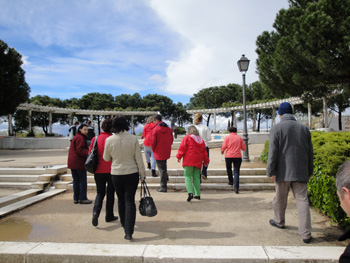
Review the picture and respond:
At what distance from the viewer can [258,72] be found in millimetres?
15648

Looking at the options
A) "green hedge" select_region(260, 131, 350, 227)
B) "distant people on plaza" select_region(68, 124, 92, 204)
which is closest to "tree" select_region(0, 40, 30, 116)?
"distant people on plaza" select_region(68, 124, 92, 204)

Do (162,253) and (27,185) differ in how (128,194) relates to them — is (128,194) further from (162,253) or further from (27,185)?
(27,185)

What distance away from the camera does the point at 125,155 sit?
3.44m

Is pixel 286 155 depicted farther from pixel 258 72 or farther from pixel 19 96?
pixel 19 96

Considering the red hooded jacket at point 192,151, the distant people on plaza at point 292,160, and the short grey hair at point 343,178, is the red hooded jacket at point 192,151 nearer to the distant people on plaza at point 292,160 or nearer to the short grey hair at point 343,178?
the distant people on plaza at point 292,160

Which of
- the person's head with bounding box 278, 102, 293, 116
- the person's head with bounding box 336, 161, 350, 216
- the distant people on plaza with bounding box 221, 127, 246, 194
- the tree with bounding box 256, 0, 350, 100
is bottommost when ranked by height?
the distant people on plaza with bounding box 221, 127, 246, 194

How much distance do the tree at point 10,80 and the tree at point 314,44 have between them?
17.8 meters

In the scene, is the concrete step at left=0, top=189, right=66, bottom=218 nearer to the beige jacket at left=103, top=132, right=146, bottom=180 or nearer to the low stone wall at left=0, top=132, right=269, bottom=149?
the beige jacket at left=103, top=132, right=146, bottom=180

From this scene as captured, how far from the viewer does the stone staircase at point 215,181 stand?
634 centimetres

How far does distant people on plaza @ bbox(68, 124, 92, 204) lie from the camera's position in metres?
5.11

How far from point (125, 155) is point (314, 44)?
10.4 meters

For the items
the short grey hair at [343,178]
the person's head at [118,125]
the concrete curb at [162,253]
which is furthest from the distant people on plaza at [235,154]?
the short grey hair at [343,178]

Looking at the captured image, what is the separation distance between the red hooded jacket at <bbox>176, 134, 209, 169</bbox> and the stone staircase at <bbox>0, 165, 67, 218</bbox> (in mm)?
3330

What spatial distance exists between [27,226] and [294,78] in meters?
12.2
